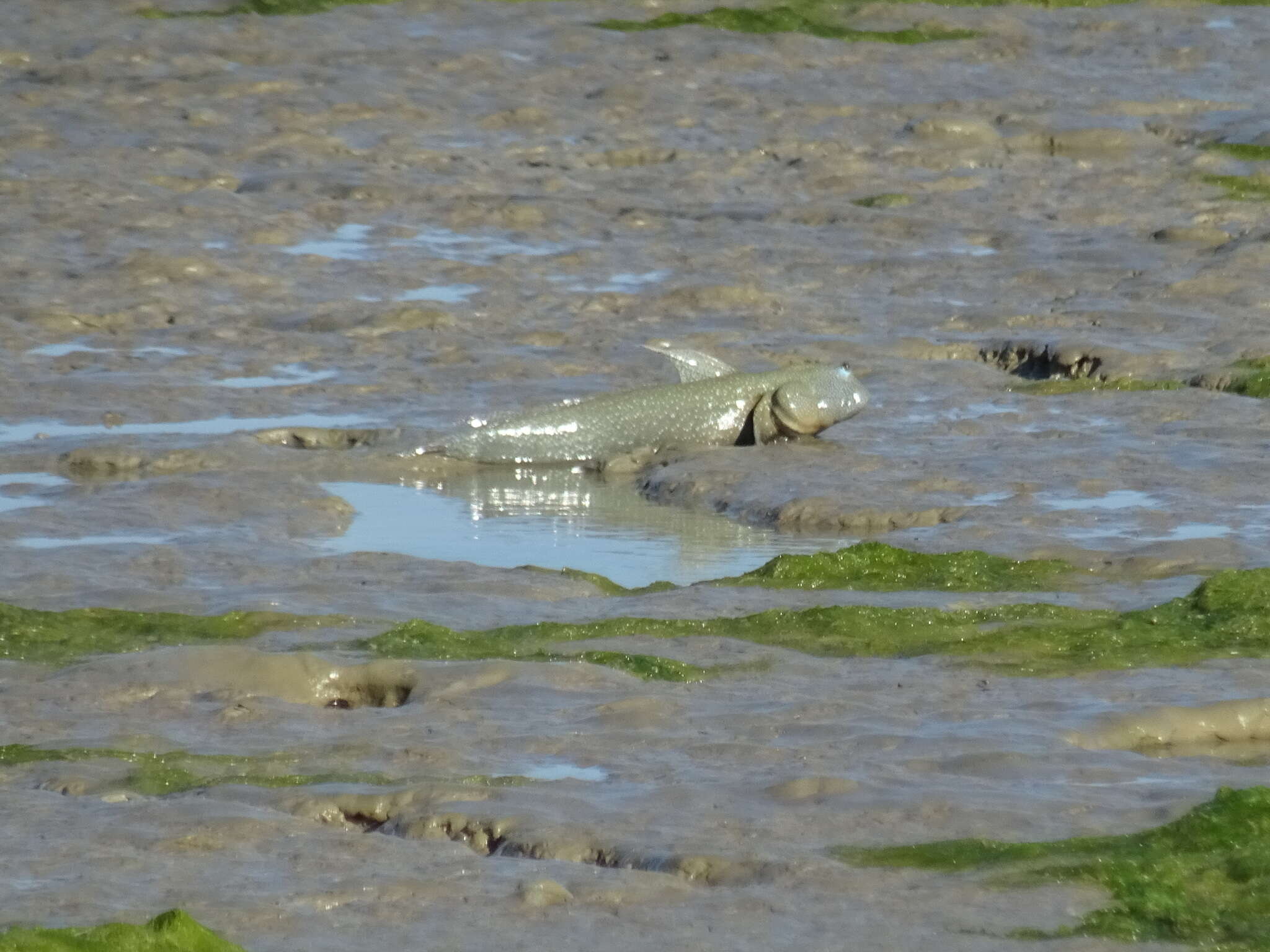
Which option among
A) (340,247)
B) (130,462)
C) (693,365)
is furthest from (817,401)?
(340,247)

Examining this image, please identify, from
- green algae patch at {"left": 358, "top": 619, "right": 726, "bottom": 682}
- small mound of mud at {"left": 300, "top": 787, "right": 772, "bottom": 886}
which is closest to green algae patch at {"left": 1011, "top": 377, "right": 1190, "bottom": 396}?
green algae patch at {"left": 358, "top": 619, "right": 726, "bottom": 682}

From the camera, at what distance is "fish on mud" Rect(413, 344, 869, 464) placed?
1012 centimetres

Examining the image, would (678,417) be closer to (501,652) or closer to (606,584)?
(606,584)

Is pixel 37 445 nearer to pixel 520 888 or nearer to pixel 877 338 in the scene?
pixel 877 338

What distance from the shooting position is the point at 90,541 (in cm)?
815

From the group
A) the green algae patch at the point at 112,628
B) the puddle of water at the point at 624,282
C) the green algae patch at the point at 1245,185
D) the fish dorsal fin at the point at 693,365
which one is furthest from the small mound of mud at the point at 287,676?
the green algae patch at the point at 1245,185

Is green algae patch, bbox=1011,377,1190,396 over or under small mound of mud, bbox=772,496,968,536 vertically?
over

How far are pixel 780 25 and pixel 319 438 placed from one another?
41.5ft

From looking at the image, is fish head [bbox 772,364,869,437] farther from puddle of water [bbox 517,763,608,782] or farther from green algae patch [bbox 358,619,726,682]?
puddle of water [bbox 517,763,608,782]

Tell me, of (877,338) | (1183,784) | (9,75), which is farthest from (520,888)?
(9,75)

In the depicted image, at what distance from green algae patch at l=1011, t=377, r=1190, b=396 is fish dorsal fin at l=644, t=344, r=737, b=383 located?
63.6 inches

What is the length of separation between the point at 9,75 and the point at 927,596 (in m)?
12.8

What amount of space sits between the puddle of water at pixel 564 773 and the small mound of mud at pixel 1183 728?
117cm

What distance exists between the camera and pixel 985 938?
424 cm
